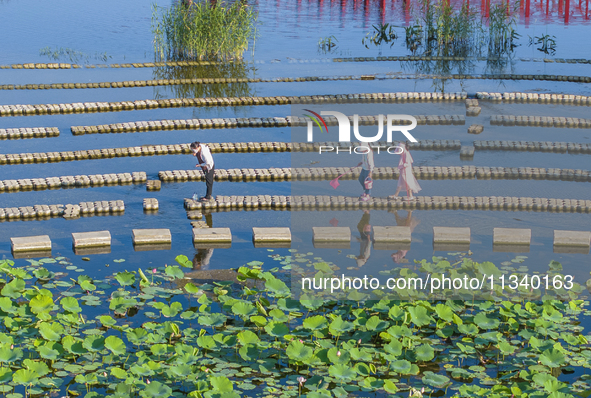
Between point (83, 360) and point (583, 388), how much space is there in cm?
672

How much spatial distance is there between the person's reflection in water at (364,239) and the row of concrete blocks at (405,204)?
0.61 meters

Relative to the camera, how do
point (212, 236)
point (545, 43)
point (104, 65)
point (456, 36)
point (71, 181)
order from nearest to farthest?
1. point (212, 236)
2. point (71, 181)
3. point (104, 65)
4. point (456, 36)
5. point (545, 43)

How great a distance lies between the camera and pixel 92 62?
106 ft

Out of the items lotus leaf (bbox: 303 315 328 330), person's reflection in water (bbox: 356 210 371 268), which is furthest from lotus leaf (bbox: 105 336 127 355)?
person's reflection in water (bbox: 356 210 371 268)

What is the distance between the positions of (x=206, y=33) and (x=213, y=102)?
21.6 ft

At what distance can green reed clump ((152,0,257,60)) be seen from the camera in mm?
30609

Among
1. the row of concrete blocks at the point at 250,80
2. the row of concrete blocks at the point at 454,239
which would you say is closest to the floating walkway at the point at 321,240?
the row of concrete blocks at the point at 454,239

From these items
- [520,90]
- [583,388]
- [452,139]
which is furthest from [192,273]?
[520,90]

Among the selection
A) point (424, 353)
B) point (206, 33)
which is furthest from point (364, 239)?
point (206, 33)

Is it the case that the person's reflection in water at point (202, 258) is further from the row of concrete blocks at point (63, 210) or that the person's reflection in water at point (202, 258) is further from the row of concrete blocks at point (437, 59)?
the row of concrete blocks at point (437, 59)

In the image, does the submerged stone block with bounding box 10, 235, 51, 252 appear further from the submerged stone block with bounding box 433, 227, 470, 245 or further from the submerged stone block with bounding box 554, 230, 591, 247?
the submerged stone block with bounding box 554, 230, 591, 247

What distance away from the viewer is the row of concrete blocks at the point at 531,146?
794 inches

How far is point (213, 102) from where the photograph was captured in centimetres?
2538

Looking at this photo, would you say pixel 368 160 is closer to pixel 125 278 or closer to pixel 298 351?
pixel 125 278
